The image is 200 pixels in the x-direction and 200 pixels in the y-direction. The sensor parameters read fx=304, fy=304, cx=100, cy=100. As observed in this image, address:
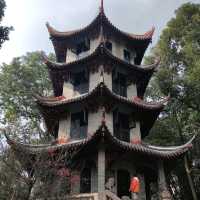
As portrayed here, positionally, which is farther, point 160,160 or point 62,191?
point 160,160

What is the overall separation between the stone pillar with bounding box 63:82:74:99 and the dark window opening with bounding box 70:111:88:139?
1249mm

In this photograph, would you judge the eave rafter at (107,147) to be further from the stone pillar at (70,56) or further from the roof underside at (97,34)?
the roof underside at (97,34)

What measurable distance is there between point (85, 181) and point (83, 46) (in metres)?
7.55

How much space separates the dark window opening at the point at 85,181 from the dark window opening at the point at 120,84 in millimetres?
4193

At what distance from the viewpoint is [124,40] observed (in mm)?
16906

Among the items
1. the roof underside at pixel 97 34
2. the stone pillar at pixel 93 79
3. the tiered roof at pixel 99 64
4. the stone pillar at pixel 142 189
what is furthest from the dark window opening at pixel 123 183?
the roof underside at pixel 97 34

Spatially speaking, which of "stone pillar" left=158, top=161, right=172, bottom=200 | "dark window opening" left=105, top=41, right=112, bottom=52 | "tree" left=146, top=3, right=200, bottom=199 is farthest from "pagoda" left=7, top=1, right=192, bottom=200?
"tree" left=146, top=3, right=200, bottom=199

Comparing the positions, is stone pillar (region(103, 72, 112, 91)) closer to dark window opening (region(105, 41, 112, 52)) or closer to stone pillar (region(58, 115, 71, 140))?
dark window opening (region(105, 41, 112, 52))

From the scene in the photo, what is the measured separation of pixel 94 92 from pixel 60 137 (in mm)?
2619

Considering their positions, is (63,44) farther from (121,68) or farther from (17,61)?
(17,61)

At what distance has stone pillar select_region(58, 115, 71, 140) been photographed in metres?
13.6

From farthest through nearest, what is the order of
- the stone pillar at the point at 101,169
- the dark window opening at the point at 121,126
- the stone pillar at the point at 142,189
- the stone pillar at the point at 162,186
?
the dark window opening at the point at 121,126 < the stone pillar at the point at 142,189 < the stone pillar at the point at 162,186 < the stone pillar at the point at 101,169

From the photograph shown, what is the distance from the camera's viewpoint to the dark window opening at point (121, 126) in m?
13.5

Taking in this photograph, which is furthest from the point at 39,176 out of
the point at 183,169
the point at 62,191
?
the point at 183,169
